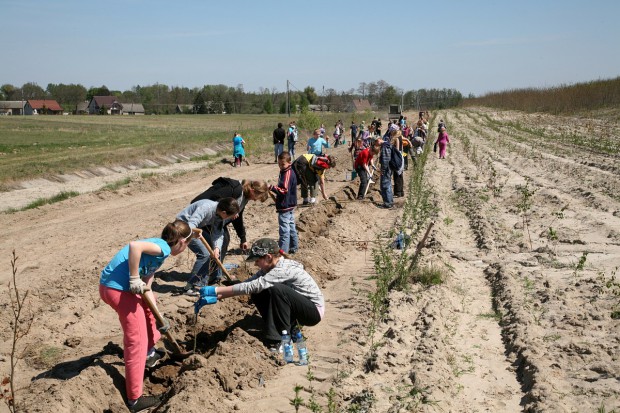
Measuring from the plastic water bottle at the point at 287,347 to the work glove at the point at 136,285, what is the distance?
1.64 meters

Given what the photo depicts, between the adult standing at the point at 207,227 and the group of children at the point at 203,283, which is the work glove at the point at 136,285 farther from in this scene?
the adult standing at the point at 207,227

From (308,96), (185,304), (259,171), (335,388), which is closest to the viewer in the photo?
(335,388)

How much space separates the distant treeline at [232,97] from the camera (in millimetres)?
95750

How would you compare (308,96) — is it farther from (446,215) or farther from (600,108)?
(446,215)

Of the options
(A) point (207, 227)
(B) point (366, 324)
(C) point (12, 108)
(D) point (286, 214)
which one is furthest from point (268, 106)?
(B) point (366, 324)

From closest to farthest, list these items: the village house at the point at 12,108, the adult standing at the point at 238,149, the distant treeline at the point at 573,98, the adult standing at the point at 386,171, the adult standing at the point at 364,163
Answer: the adult standing at the point at 386,171, the adult standing at the point at 364,163, the adult standing at the point at 238,149, the distant treeline at the point at 573,98, the village house at the point at 12,108

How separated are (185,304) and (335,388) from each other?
9.63ft

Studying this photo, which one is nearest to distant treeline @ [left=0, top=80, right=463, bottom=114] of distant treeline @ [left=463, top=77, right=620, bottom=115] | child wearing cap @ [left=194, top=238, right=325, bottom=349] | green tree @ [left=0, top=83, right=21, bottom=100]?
green tree @ [left=0, top=83, right=21, bottom=100]

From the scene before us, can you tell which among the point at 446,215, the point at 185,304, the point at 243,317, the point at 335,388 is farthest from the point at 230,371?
the point at 446,215

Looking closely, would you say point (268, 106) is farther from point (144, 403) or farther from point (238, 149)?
point (144, 403)

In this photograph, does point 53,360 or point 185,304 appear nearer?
point 53,360

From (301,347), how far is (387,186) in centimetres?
796

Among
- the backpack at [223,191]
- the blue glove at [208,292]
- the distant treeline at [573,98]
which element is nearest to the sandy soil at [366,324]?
the blue glove at [208,292]

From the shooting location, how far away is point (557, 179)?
1681 cm
